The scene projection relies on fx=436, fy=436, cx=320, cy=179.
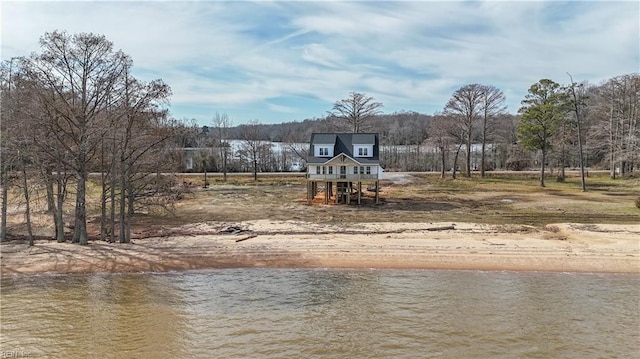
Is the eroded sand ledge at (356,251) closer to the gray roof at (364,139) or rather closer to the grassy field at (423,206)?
the grassy field at (423,206)

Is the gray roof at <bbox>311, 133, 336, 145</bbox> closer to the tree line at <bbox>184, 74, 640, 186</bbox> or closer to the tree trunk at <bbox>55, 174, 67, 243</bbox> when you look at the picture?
the tree line at <bbox>184, 74, 640, 186</bbox>

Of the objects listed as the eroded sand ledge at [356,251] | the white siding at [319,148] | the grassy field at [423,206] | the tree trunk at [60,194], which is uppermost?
the white siding at [319,148]

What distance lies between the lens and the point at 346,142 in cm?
3938

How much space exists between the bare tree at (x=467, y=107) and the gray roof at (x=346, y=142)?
2577cm

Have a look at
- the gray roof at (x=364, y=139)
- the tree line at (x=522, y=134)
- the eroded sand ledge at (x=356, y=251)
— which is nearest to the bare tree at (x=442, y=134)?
the tree line at (x=522, y=134)

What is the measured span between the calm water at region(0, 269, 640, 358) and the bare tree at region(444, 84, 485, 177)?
44630 mm

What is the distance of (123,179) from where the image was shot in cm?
1925

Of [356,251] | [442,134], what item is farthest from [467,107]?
[356,251]

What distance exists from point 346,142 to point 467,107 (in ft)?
93.7

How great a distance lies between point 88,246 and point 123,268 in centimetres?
338

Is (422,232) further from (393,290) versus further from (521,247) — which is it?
(393,290)

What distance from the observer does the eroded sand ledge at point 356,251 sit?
1839 cm

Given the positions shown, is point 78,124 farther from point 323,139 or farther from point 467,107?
point 467,107

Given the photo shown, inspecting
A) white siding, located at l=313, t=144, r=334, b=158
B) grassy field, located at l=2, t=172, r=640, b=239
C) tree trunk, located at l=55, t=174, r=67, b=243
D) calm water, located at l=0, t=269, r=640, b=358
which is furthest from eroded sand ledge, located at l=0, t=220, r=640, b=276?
white siding, located at l=313, t=144, r=334, b=158
